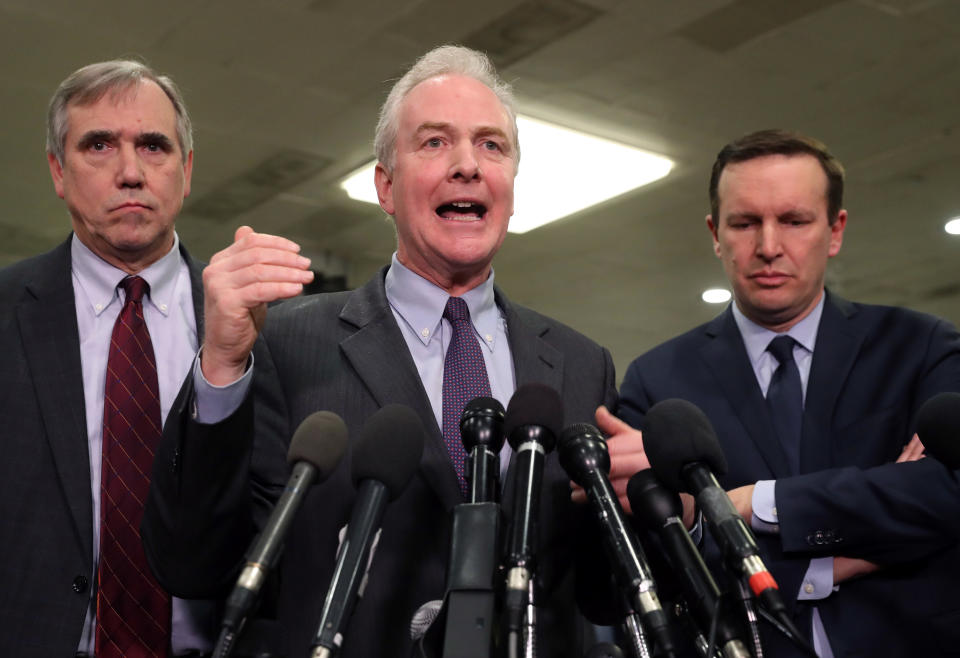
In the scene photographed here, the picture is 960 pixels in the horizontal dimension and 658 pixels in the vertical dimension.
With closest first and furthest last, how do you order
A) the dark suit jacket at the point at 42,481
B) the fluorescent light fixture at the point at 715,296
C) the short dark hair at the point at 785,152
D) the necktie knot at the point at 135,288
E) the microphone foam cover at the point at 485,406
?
the microphone foam cover at the point at 485,406
the dark suit jacket at the point at 42,481
the necktie knot at the point at 135,288
the short dark hair at the point at 785,152
the fluorescent light fixture at the point at 715,296

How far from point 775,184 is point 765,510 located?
31.8 inches

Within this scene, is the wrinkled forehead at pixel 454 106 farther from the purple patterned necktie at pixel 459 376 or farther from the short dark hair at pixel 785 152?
the short dark hair at pixel 785 152

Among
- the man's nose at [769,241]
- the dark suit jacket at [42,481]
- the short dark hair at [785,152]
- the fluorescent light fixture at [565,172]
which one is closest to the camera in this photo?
the dark suit jacket at [42,481]

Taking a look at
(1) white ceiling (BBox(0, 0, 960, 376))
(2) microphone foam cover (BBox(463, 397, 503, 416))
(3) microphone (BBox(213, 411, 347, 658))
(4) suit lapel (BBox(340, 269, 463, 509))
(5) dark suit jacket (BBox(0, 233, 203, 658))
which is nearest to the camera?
(3) microphone (BBox(213, 411, 347, 658))

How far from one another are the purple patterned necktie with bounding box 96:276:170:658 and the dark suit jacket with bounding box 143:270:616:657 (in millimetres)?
364

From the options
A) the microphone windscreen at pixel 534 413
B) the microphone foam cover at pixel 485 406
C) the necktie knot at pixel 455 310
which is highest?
the necktie knot at pixel 455 310

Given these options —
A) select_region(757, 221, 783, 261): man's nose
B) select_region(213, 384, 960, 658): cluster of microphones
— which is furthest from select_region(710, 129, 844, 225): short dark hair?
select_region(213, 384, 960, 658): cluster of microphones

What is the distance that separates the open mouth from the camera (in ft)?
6.24

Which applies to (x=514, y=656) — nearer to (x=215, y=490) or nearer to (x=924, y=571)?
(x=215, y=490)

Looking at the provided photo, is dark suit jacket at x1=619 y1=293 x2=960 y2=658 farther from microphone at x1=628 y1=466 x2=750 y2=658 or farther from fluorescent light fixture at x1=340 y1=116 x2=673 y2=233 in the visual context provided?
fluorescent light fixture at x1=340 y1=116 x2=673 y2=233

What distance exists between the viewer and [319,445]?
3.95 feet

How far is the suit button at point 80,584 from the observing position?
1.81m

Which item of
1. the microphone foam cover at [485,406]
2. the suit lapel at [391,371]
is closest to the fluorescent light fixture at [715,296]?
the suit lapel at [391,371]

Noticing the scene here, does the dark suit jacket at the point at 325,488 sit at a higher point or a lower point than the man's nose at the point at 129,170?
lower
